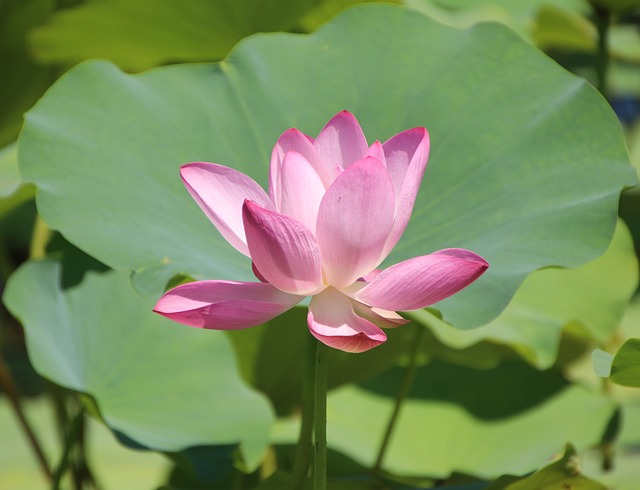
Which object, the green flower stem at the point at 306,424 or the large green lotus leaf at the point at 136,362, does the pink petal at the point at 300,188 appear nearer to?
the green flower stem at the point at 306,424

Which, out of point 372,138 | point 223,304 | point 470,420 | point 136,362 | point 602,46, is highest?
point 223,304

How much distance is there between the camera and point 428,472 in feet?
3.39

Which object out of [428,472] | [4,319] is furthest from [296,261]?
[4,319]

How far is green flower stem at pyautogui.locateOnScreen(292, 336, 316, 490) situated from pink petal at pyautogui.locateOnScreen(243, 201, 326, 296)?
0.10 m

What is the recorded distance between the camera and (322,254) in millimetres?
514

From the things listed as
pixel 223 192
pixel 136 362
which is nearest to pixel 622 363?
pixel 223 192

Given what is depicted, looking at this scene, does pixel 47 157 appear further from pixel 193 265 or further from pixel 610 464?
pixel 610 464

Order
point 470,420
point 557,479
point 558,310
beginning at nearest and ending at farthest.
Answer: point 557,479 → point 558,310 → point 470,420

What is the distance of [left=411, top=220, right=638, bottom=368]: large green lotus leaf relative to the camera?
88 centimetres

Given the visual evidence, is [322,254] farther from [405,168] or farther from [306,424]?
[306,424]

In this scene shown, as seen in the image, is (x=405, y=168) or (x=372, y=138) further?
(x=372, y=138)

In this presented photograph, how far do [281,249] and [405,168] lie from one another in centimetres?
13

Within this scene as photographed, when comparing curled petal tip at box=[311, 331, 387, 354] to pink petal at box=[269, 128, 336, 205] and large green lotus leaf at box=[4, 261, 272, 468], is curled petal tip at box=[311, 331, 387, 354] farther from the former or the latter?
large green lotus leaf at box=[4, 261, 272, 468]

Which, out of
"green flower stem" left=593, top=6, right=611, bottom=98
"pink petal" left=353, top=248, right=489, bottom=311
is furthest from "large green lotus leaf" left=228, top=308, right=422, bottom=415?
"pink petal" left=353, top=248, right=489, bottom=311
